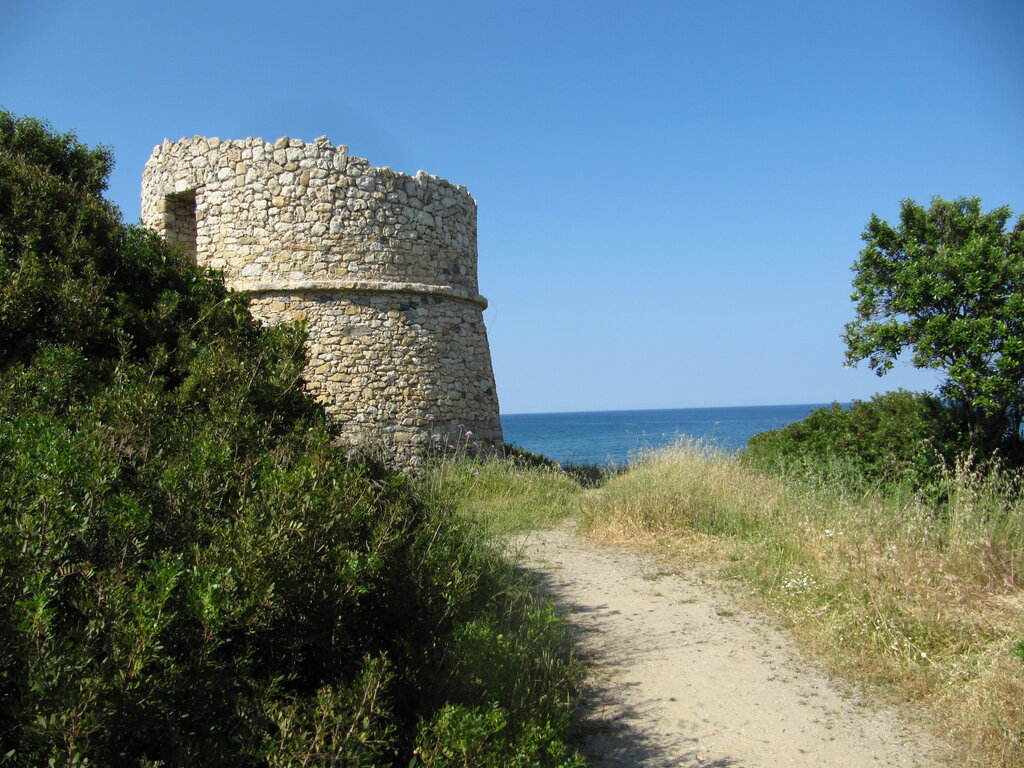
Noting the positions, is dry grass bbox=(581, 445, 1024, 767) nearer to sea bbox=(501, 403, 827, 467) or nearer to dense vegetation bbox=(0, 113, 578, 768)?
dense vegetation bbox=(0, 113, 578, 768)

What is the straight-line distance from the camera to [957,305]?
7.24m

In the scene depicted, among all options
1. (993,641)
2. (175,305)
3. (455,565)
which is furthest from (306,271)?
(993,641)

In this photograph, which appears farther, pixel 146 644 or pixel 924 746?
pixel 924 746

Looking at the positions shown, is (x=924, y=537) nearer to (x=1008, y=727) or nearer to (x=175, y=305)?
(x=1008, y=727)

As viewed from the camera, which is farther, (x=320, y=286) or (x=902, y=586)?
(x=320, y=286)

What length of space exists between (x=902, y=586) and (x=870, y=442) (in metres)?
5.34

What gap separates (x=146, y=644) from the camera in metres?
1.88

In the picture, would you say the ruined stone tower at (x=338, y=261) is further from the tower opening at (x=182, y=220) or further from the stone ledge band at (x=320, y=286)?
the tower opening at (x=182, y=220)

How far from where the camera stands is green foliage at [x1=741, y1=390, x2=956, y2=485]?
809cm

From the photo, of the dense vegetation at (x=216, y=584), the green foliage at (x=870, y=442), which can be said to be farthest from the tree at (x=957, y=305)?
the dense vegetation at (x=216, y=584)

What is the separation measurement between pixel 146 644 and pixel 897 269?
26.7 ft

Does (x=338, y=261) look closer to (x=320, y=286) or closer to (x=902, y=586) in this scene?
(x=320, y=286)

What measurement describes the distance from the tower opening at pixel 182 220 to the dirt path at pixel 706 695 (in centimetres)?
755

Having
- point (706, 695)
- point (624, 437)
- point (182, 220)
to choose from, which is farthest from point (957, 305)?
point (624, 437)
